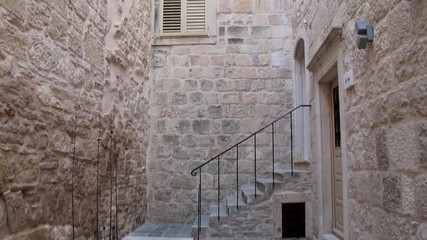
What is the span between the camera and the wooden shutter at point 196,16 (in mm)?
6133

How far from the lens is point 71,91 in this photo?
10.6 ft

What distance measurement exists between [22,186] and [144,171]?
3.24 m

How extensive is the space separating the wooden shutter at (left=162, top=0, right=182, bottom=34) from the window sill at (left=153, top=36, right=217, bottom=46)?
13cm

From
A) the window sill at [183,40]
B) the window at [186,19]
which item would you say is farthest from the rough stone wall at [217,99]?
the window at [186,19]

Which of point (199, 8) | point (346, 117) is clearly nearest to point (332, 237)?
point (346, 117)

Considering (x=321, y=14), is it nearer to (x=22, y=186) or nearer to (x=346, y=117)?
(x=346, y=117)

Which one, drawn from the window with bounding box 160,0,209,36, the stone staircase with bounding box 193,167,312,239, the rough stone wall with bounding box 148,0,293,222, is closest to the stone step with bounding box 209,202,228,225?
the stone staircase with bounding box 193,167,312,239

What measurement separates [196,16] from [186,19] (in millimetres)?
177

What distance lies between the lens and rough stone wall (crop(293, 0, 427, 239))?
1.83 meters

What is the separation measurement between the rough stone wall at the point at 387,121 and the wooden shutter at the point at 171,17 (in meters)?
3.52

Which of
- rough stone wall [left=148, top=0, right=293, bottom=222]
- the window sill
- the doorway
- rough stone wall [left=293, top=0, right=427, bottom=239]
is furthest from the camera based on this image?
the window sill

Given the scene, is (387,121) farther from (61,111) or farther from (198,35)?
(198,35)

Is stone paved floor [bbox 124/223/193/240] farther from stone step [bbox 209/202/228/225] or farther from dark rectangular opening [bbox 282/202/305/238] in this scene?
dark rectangular opening [bbox 282/202/305/238]

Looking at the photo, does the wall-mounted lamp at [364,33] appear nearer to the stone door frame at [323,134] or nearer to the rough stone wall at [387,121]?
the rough stone wall at [387,121]
